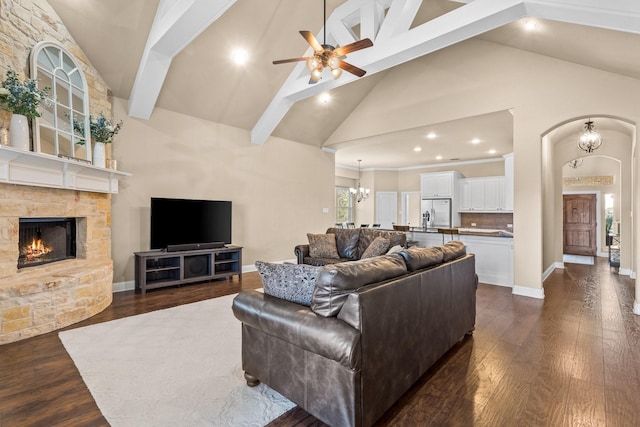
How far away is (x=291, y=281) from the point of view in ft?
6.53

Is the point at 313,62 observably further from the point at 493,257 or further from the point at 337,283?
the point at 493,257

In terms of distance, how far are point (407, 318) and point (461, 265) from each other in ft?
3.74

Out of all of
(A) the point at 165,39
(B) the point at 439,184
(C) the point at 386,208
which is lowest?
(C) the point at 386,208

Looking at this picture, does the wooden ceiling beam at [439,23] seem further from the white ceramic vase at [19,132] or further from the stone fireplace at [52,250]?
the white ceramic vase at [19,132]

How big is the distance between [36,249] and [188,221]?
1942 mm

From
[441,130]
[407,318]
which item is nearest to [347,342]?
[407,318]

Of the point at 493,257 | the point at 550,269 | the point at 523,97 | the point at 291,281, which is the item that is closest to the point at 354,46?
the point at 291,281

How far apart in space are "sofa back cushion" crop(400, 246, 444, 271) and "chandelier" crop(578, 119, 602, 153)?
197 inches

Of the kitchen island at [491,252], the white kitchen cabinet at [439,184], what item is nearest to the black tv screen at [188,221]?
the kitchen island at [491,252]

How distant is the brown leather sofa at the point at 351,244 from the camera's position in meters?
5.20

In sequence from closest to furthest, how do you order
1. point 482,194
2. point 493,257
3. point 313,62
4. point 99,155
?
point 313,62, point 99,155, point 493,257, point 482,194

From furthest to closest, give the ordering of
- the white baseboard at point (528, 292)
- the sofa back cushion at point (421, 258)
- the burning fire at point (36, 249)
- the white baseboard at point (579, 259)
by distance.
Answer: the white baseboard at point (579, 259), the white baseboard at point (528, 292), the burning fire at point (36, 249), the sofa back cushion at point (421, 258)

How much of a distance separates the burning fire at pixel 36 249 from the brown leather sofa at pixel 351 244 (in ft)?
11.4

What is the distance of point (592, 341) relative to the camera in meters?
2.98
